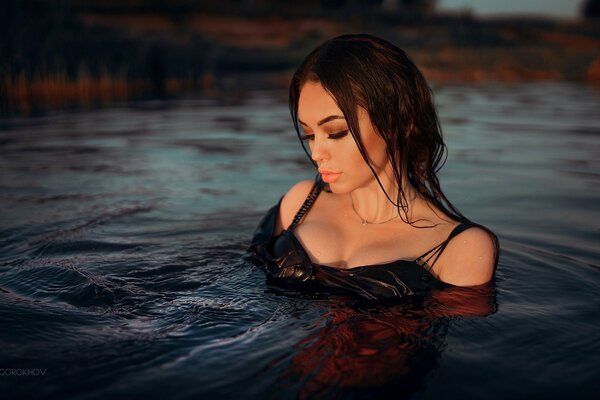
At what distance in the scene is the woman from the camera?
10.3ft

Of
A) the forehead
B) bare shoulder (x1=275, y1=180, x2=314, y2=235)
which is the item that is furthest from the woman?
bare shoulder (x1=275, y1=180, x2=314, y2=235)

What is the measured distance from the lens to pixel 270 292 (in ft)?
12.4

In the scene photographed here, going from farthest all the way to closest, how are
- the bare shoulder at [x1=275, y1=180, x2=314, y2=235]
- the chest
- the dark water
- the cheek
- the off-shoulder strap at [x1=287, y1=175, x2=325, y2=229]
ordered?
1. the bare shoulder at [x1=275, y1=180, x2=314, y2=235]
2. the off-shoulder strap at [x1=287, y1=175, x2=325, y2=229]
3. the chest
4. the cheek
5. the dark water

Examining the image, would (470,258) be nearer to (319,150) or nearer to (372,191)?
(372,191)

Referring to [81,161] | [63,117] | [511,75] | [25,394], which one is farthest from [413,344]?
[511,75]

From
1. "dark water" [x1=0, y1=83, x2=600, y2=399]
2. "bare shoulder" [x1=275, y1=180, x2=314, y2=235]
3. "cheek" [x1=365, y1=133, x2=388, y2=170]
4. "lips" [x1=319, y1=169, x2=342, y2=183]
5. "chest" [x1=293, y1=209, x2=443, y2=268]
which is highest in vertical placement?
"cheek" [x1=365, y1=133, x2=388, y2=170]

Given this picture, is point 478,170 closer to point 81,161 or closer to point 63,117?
point 81,161

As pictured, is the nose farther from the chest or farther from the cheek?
the chest

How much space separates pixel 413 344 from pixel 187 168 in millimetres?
7006

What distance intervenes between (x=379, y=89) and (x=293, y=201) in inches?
50.3

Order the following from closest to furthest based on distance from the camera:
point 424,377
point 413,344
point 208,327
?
point 424,377, point 413,344, point 208,327

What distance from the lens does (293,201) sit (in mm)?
4145

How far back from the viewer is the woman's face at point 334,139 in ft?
10.2

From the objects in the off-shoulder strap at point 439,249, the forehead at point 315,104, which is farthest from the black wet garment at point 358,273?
the forehead at point 315,104
